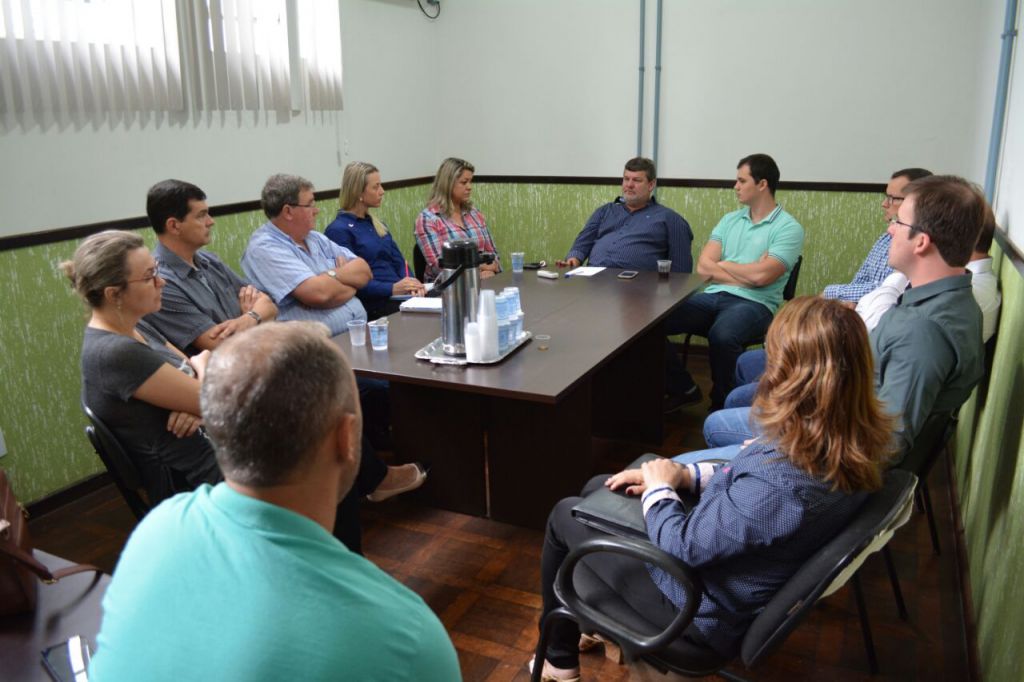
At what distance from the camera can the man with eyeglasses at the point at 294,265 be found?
3.26 meters

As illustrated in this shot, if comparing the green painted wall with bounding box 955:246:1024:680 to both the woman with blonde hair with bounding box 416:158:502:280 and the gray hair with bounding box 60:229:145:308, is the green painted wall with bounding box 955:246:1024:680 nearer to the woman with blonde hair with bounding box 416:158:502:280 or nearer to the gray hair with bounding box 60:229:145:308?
the gray hair with bounding box 60:229:145:308

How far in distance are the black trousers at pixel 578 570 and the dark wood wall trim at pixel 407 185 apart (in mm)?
2300

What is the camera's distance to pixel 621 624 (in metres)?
1.63

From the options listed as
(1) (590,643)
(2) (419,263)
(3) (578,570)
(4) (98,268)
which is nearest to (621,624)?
(3) (578,570)

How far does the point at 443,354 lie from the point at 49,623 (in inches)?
53.6

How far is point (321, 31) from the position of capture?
432 cm

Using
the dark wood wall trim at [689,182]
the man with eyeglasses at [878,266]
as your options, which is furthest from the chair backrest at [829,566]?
the dark wood wall trim at [689,182]

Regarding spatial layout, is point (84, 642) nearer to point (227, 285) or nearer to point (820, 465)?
point (820, 465)

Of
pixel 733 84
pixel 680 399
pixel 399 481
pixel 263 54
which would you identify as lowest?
pixel 680 399

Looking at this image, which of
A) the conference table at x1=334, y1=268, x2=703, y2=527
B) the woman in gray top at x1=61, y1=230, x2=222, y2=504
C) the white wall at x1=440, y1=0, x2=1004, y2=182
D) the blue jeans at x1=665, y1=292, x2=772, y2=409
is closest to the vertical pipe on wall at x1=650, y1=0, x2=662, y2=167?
the white wall at x1=440, y1=0, x2=1004, y2=182

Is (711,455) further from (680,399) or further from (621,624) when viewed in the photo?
(680,399)

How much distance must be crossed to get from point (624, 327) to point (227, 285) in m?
1.51

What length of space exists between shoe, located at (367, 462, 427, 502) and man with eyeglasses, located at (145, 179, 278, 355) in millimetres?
769

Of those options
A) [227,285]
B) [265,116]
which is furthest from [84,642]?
[265,116]
